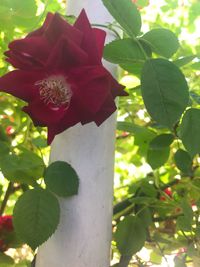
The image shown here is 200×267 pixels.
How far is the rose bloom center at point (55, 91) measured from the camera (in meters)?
0.36

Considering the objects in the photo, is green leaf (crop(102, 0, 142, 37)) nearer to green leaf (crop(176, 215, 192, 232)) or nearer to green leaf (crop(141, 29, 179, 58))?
green leaf (crop(141, 29, 179, 58))

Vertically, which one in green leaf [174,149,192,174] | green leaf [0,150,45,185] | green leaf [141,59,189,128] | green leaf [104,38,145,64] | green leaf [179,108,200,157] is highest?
green leaf [104,38,145,64]

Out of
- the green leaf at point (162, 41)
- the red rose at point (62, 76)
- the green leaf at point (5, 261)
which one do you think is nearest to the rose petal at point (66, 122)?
the red rose at point (62, 76)

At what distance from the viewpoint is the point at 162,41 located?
0.38 metres

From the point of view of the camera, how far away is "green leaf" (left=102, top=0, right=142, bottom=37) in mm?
335

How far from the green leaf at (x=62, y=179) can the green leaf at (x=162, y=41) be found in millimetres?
151

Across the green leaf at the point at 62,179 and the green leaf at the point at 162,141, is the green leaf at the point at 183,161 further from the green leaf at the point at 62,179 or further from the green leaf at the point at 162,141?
the green leaf at the point at 62,179

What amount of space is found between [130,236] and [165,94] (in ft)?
0.68

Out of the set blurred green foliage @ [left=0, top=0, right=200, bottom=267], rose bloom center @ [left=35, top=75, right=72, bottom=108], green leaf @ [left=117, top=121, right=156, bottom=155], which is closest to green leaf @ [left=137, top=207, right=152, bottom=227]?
blurred green foliage @ [left=0, top=0, right=200, bottom=267]

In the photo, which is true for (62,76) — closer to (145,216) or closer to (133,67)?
(133,67)

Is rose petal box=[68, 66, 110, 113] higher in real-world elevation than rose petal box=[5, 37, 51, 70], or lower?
lower

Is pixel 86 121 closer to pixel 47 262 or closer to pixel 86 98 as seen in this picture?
pixel 86 98

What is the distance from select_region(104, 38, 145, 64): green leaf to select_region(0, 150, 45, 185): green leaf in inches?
5.7

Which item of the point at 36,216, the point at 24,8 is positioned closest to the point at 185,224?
the point at 36,216
